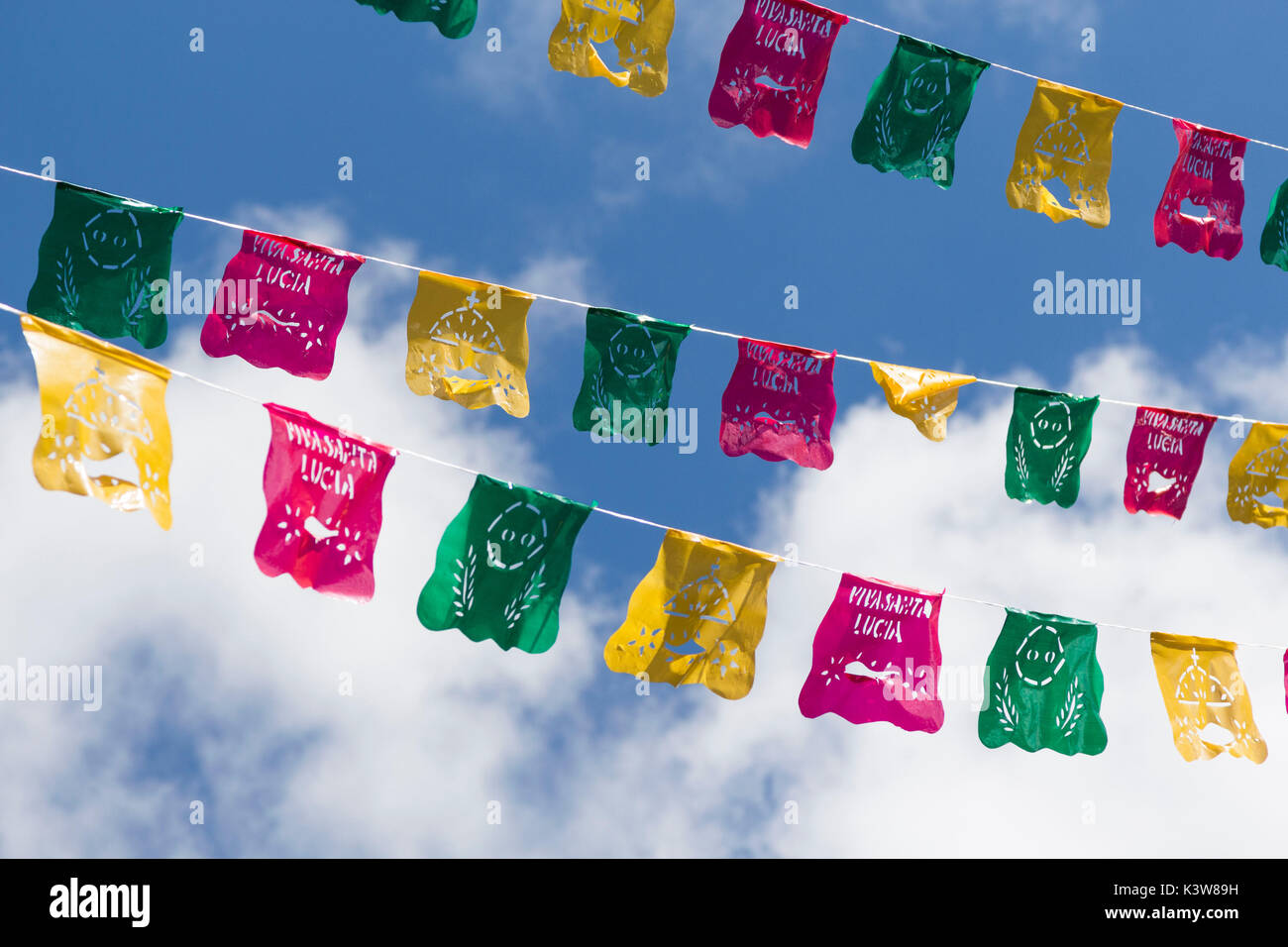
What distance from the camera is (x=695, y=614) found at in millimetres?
8430

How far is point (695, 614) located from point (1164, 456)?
459 centimetres

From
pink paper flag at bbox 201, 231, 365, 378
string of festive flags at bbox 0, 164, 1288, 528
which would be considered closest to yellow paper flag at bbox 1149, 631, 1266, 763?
string of festive flags at bbox 0, 164, 1288, 528

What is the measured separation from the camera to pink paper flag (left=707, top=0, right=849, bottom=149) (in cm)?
921

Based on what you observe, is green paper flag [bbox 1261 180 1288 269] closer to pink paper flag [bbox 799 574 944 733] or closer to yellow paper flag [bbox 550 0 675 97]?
pink paper flag [bbox 799 574 944 733]

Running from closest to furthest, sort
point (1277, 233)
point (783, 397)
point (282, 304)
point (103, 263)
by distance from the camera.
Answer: point (103, 263) < point (282, 304) < point (783, 397) < point (1277, 233)

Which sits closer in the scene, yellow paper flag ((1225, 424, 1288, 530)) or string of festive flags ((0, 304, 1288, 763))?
string of festive flags ((0, 304, 1288, 763))

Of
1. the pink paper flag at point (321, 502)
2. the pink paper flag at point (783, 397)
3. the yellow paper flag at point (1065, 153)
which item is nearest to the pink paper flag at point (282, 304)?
the pink paper flag at point (321, 502)

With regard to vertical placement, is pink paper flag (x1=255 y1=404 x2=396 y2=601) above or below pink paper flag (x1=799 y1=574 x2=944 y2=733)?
above

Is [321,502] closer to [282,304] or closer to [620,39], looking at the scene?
[282,304]

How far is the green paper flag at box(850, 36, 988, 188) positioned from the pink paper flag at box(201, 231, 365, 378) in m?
3.91

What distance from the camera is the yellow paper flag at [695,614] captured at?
838cm

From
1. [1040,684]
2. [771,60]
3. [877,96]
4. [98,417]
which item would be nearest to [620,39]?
[771,60]

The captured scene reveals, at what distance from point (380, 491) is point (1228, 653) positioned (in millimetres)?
6381

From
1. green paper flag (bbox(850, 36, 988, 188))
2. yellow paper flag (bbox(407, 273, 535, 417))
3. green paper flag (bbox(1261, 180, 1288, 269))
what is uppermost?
green paper flag (bbox(850, 36, 988, 188))
